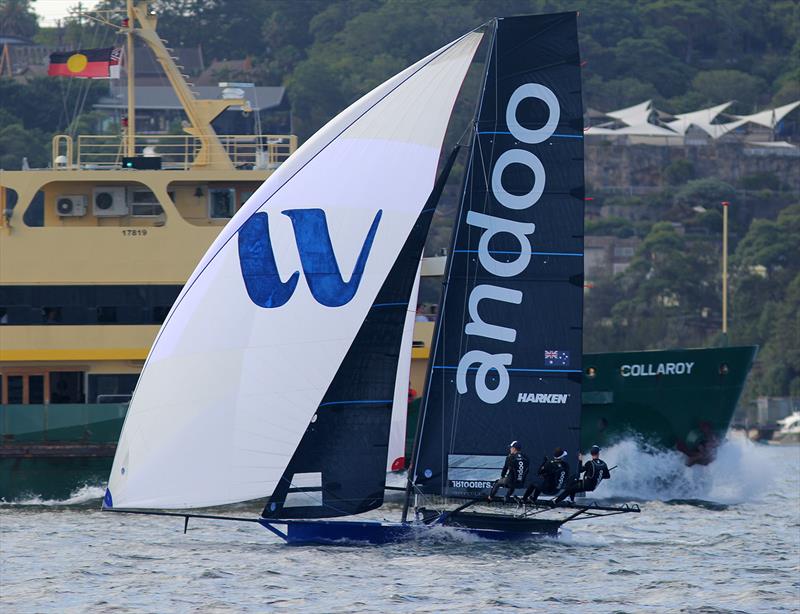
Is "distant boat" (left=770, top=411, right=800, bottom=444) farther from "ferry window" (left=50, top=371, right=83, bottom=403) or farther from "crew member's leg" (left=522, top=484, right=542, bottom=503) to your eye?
"crew member's leg" (left=522, top=484, right=542, bottom=503)

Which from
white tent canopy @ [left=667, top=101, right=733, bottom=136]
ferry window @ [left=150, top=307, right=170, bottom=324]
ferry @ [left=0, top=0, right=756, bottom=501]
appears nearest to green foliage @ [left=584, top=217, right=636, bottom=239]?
white tent canopy @ [left=667, top=101, right=733, bottom=136]

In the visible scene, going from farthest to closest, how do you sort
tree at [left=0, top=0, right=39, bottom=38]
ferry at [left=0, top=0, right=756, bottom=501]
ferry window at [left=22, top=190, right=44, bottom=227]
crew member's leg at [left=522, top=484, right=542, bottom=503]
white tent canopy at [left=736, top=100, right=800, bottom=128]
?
tree at [left=0, top=0, right=39, bottom=38]
white tent canopy at [left=736, top=100, right=800, bottom=128]
ferry window at [left=22, top=190, right=44, bottom=227]
ferry at [left=0, top=0, right=756, bottom=501]
crew member's leg at [left=522, top=484, right=542, bottom=503]

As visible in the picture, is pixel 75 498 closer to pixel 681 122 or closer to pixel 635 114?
pixel 681 122

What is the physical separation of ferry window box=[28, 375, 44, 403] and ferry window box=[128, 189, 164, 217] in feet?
11.0

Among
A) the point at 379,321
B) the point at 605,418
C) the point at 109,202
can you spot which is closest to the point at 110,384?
the point at 109,202

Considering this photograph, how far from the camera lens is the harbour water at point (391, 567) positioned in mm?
21047

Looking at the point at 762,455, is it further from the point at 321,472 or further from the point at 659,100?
the point at 659,100

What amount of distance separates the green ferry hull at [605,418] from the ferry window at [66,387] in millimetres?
1816

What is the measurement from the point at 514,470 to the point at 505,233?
10.0ft

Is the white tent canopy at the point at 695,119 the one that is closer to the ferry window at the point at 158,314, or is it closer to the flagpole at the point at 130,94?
the flagpole at the point at 130,94

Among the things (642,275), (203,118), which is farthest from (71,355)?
(642,275)

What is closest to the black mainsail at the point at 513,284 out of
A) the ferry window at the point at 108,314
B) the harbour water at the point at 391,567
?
the harbour water at the point at 391,567

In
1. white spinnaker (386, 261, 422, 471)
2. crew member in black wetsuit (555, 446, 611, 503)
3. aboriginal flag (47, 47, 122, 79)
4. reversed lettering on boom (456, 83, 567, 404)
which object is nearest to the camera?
crew member in black wetsuit (555, 446, 611, 503)

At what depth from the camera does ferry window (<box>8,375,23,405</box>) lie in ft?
105
